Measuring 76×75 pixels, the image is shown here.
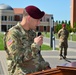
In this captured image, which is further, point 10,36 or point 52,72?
point 10,36

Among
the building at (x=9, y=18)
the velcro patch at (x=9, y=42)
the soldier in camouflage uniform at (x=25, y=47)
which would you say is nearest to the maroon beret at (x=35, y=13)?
the soldier in camouflage uniform at (x=25, y=47)

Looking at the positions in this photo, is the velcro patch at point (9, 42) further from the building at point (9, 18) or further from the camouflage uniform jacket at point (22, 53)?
the building at point (9, 18)

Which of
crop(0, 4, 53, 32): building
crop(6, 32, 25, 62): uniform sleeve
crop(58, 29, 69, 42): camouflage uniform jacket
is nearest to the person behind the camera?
crop(6, 32, 25, 62): uniform sleeve

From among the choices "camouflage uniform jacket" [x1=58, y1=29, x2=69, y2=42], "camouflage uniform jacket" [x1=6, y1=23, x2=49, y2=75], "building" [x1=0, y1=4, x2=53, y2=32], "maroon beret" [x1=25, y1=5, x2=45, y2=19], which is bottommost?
"building" [x1=0, y1=4, x2=53, y2=32]

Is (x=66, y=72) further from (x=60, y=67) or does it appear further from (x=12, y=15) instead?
(x=12, y=15)

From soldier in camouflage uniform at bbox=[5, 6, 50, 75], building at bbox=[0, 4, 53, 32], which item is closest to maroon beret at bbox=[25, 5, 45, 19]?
soldier in camouflage uniform at bbox=[5, 6, 50, 75]

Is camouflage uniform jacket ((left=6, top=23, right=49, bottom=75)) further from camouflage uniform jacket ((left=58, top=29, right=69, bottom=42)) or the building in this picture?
the building

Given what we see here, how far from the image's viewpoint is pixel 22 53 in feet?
13.0

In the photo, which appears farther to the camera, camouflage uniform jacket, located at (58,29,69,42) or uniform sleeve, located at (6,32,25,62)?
camouflage uniform jacket, located at (58,29,69,42)

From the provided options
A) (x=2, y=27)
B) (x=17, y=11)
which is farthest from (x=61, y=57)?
(x=17, y=11)

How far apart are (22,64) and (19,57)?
96 millimetres

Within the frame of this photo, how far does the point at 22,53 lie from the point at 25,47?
0.09 metres

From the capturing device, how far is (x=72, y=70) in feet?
11.0

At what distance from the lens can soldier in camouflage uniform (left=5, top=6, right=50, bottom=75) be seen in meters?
3.97
